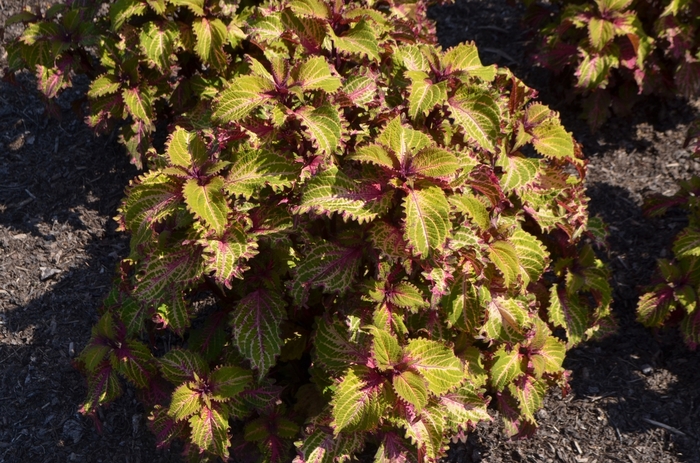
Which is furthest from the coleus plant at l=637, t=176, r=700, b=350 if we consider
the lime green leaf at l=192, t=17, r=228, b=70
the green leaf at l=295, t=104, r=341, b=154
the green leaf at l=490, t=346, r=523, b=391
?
the lime green leaf at l=192, t=17, r=228, b=70

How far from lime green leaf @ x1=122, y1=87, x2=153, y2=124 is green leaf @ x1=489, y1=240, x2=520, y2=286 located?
1.70 metres

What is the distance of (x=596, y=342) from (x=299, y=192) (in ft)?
5.91

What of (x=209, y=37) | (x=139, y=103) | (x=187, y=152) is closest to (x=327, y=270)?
(x=187, y=152)

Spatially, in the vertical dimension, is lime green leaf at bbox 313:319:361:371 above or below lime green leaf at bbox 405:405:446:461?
above

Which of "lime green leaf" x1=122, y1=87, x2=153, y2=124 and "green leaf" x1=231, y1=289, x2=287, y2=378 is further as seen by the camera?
"lime green leaf" x1=122, y1=87, x2=153, y2=124

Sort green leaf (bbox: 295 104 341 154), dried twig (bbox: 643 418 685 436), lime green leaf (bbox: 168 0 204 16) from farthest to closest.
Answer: dried twig (bbox: 643 418 685 436) < lime green leaf (bbox: 168 0 204 16) < green leaf (bbox: 295 104 341 154)

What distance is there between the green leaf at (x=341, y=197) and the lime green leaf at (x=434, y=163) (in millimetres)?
108

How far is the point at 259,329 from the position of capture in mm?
2344

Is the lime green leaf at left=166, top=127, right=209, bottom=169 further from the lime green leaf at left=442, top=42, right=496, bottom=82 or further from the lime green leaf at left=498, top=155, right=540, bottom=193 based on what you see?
the lime green leaf at left=498, top=155, right=540, bottom=193

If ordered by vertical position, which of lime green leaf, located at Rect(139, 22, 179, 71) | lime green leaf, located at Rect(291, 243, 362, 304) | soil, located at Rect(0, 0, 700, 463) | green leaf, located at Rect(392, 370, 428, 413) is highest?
lime green leaf, located at Rect(139, 22, 179, 71)

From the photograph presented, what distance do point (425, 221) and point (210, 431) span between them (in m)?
1.05

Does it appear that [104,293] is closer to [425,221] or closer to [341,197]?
[341,197]

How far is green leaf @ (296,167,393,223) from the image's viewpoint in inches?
77.6

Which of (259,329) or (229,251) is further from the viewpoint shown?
(259,329)
